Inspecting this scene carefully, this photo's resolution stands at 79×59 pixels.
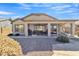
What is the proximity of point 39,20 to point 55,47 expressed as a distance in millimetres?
952

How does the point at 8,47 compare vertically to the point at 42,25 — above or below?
below

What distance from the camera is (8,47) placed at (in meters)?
11.9

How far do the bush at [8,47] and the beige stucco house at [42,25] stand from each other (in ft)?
1.20

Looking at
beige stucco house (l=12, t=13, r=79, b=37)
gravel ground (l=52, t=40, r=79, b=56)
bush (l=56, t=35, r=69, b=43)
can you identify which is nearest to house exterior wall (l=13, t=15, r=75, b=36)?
beige stucco house (l=12, t=13, r=79, b=37)

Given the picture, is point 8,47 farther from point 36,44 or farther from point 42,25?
point 42,25

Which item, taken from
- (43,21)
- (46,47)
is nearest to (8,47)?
(46,47)

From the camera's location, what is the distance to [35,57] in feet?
39.3


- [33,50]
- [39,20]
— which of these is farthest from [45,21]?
[33,50]

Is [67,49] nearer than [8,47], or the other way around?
[8,47]

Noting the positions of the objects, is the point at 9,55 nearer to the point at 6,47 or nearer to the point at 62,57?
the point at 6,47

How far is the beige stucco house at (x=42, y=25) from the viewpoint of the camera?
39.5ft

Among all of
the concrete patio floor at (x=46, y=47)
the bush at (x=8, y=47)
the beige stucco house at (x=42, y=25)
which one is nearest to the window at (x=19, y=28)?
the beige stucco house at (x=42, y=25)

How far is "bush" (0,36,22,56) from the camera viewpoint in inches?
467

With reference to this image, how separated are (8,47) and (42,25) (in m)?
1.24
